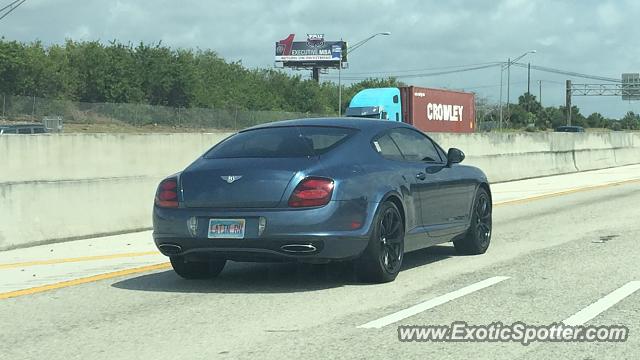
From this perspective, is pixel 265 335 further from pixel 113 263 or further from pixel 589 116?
pixel 589 116

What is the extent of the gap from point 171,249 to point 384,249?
6.27 ft

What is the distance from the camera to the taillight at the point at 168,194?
8031mm

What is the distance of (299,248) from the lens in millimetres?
7594

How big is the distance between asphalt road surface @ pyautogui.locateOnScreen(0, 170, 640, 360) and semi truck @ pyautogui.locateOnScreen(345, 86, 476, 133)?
23.5 m

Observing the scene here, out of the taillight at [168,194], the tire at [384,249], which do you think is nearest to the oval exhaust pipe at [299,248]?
the tire at [384,249]

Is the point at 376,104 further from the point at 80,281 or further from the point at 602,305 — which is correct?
the point at 602,305

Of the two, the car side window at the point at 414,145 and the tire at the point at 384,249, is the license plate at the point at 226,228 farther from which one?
the car side window at the point at 414,145

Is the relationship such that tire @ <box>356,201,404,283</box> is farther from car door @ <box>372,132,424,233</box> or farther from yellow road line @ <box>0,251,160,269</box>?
yellow road line @ <box>0,251,160,269</box>

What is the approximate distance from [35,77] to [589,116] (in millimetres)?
94426

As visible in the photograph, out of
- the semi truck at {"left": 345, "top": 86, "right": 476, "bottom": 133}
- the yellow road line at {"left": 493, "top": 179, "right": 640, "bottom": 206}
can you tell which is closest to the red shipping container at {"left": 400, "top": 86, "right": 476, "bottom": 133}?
the semi truck at {"left": 345, "top": 86, "right": 476, "bottom": 133}

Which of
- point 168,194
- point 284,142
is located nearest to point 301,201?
point 284,142

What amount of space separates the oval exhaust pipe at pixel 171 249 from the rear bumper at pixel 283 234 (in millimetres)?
10

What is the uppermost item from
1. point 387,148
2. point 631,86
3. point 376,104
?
point 631,86

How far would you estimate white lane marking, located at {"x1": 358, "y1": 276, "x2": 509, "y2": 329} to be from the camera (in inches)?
261
